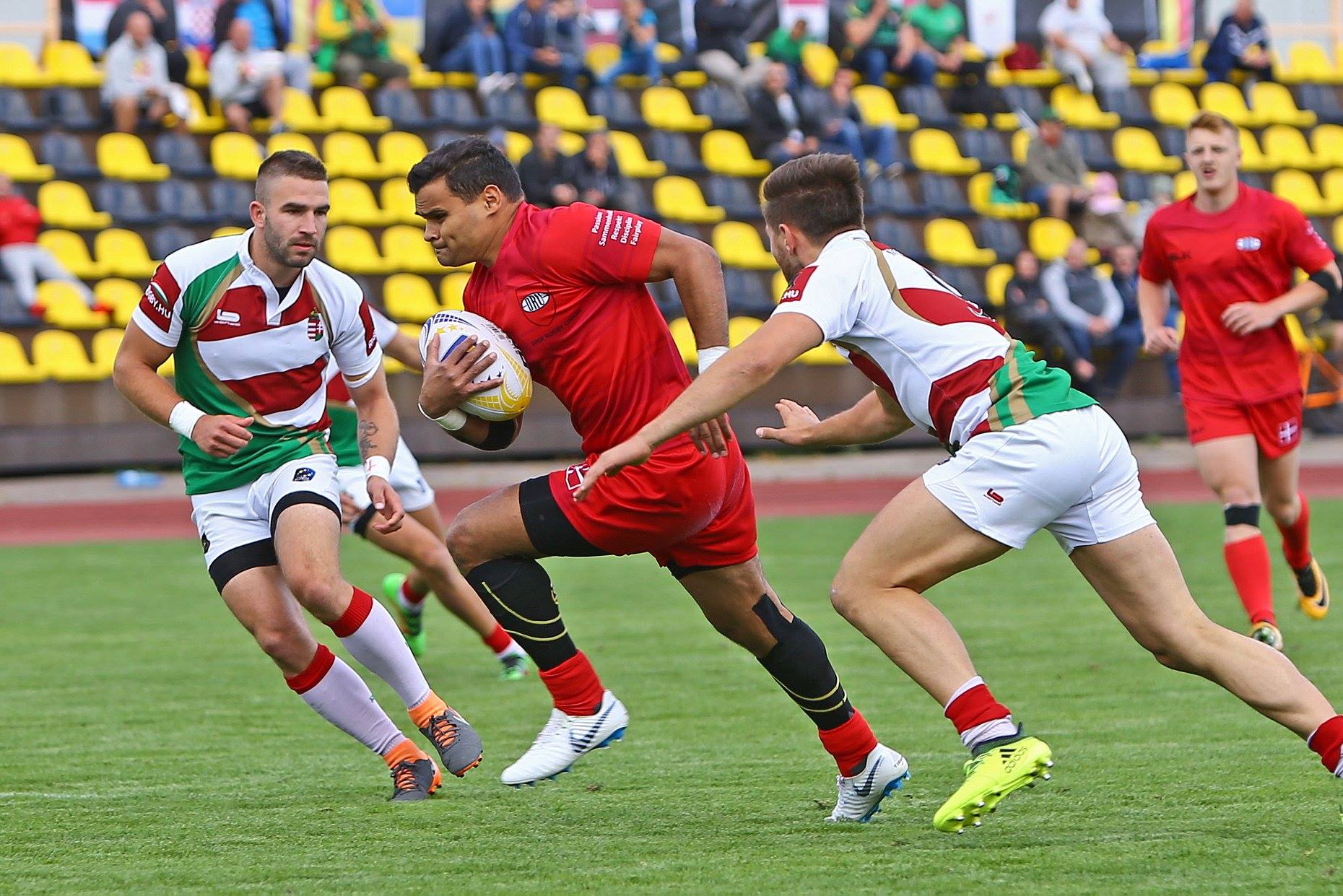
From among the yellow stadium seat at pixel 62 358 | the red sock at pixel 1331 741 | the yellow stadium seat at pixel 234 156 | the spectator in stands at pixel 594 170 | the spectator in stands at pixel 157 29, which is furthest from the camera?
the spectator in stands at pixel 157 29

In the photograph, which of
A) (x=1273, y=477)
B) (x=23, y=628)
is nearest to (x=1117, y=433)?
(x=1273, y=477)

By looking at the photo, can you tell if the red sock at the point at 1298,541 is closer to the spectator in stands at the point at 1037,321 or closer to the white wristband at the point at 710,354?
the white wristband at the point at 710,354

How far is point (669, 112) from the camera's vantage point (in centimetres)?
1981

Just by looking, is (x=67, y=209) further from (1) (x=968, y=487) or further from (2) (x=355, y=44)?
(1) (x=968, y=487)

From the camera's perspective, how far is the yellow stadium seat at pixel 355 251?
16969mm

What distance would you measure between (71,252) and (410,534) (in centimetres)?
1052

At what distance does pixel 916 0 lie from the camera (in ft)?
72.4

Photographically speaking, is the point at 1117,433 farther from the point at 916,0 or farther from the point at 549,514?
the point at 916,0

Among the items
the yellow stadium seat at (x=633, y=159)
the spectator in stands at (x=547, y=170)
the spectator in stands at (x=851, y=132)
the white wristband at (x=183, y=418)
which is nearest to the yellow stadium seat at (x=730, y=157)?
the yellow stadium seat at (x=633, y=159)

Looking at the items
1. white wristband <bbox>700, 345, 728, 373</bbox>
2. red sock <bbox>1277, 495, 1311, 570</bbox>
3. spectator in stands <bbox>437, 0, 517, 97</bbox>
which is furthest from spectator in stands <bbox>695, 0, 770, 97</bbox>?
white wristband <bbox>700, 345, 728, 373</bbox>

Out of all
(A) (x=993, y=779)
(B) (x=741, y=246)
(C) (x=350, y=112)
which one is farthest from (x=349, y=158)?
(A) (x=993, y=779)

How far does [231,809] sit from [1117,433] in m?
2.81

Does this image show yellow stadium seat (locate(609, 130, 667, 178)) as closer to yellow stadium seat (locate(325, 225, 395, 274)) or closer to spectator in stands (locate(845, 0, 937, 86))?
yellow stadium seat (locate(325, 225, 395, 274))

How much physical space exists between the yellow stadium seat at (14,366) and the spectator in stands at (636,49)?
24.6 feet
